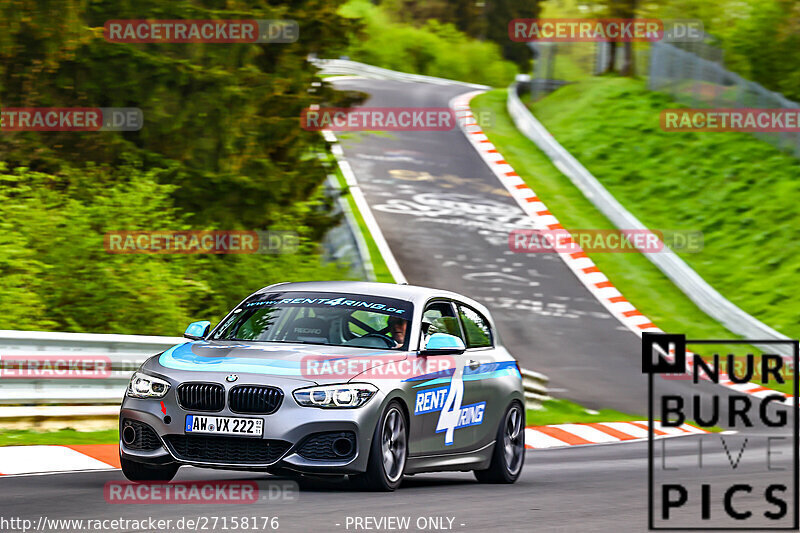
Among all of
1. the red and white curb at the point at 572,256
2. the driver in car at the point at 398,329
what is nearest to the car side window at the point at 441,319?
the driver in car at the point at 398,329

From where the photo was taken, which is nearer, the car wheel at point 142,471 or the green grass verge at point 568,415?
the car wheel at point 142,471

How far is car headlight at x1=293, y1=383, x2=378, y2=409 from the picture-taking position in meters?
8.76

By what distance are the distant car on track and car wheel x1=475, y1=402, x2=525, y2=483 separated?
0.02 metres

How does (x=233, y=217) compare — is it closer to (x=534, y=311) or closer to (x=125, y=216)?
(x=125, y=216)

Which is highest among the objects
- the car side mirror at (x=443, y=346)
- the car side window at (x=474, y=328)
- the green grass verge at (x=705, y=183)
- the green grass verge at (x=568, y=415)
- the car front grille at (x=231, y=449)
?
the car side mirror at (x=443, y=346)

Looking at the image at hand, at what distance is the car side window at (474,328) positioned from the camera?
11.0m

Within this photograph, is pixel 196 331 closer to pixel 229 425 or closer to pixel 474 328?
pixel 229 425

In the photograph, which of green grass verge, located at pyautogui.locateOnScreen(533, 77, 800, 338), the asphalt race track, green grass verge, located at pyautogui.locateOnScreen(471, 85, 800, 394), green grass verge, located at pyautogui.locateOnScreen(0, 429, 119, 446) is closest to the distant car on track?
the asphalt race track

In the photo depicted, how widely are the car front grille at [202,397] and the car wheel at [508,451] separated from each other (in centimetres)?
299

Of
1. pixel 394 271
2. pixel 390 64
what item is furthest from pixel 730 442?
pixel 390 64

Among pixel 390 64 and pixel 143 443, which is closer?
pixel 143 443

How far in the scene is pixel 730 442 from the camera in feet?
57.5

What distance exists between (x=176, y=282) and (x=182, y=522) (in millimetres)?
10252

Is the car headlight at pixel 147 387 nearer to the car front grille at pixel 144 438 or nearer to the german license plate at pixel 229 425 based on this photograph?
the car front grille at pixel 144 438
